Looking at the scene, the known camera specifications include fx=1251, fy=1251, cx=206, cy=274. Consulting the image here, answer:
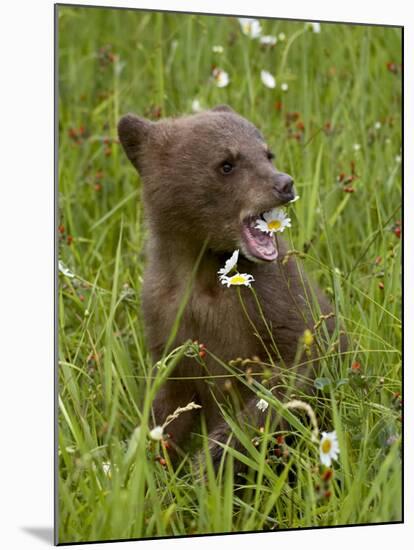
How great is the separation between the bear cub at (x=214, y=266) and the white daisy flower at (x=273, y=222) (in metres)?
0.06

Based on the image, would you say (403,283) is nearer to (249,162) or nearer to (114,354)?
(249,162)

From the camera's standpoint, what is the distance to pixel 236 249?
6.27m

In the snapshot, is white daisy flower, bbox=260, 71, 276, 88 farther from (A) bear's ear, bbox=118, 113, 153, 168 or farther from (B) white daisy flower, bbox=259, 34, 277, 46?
(A) bear's ear, bbox=118, 113, 153, 168

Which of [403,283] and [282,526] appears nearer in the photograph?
[282,526]

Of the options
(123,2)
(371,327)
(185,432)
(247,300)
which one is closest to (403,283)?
(371,327)

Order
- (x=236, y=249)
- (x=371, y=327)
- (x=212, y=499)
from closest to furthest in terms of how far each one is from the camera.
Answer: (x=212, y=499)
(x=236, y=249)
(x=371, y=327)

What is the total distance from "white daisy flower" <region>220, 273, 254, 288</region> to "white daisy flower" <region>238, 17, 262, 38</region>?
1.82 metres

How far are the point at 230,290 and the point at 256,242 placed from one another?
1.04ft

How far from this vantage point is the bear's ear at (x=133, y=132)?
21.2ft

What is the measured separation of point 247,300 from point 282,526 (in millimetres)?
1139

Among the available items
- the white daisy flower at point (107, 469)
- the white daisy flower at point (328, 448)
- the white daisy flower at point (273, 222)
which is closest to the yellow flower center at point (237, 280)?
the white daisy flower at point (273, 222)

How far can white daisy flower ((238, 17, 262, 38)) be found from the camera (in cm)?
735

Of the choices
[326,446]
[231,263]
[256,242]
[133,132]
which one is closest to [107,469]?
[326,446]

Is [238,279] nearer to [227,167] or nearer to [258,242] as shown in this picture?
[258,242]
